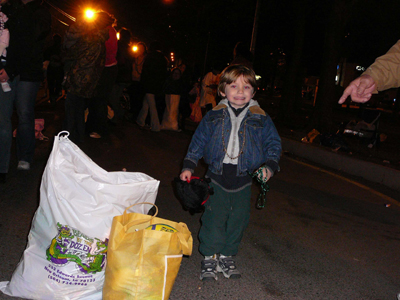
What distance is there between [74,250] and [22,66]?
310cm

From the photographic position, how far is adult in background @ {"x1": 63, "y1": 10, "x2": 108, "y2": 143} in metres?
6.90

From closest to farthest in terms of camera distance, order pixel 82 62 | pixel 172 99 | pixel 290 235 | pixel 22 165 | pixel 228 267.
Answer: pixel 228 267 < pixel 290 235 < pixel 22 165 < pixel 82 62 < pixel 172 99

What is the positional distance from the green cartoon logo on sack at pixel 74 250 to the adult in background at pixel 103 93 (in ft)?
19.8

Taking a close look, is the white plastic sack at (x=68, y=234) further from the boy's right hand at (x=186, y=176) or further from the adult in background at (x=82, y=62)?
the adult in background at (x=82, y=62)

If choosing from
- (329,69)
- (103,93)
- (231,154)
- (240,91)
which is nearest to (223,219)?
(231,154)

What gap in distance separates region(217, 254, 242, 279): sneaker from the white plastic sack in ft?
3.66

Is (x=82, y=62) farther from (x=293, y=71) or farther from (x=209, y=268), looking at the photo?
(x=293, y=71)

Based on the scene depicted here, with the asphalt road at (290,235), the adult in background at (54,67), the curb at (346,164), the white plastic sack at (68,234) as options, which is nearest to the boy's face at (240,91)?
the white plastic sack at (68,234)

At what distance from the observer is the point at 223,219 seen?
3338 mm

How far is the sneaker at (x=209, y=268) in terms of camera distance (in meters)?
3.32

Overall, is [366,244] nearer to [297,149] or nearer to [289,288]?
[289,288]

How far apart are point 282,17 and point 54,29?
14.1 m

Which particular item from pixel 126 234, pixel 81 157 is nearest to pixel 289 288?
pixel 126 234

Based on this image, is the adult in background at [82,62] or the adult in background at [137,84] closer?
the adult in background at [82,62]
